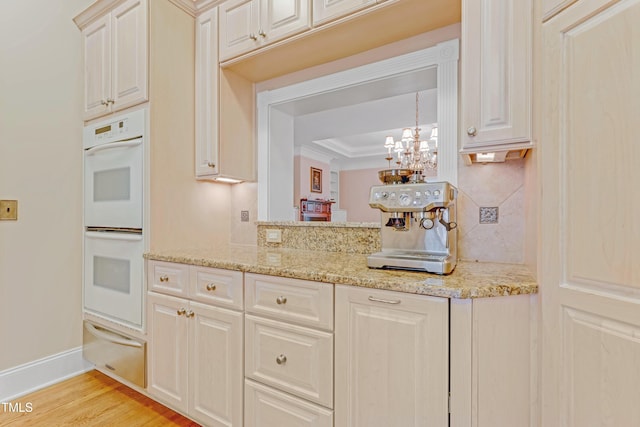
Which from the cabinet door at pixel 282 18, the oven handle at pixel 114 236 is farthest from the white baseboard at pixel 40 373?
the cabinet door at pixel 282 18

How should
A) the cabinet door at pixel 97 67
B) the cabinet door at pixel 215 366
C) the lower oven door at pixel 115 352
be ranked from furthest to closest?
the cabinet door at pixel 97 67
the lower oven door at pixel 115 352
the cabinet door at pixel 215 366

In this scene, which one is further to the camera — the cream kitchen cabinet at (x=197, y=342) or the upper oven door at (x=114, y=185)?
the upper oven door at (x=114, y=185)

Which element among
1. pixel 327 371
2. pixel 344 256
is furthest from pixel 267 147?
pixel 327 371

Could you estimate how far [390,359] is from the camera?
113 centimetres

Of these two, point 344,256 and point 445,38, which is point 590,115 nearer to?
point 445,38

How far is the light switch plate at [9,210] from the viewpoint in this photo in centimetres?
196

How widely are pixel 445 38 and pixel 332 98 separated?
0.75 meters

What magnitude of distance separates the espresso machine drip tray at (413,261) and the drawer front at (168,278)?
38.8 inches

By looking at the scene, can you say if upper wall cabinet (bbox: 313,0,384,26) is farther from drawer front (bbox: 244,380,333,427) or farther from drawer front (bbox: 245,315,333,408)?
drawer front (bbox: 244,380,333,427)

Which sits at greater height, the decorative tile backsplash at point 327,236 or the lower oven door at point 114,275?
the decorative tile backsplash at point 327,236

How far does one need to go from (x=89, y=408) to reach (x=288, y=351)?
145 centimetres

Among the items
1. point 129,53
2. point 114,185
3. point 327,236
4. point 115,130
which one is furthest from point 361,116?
point 114,185

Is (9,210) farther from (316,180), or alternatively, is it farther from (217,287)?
(316,180)

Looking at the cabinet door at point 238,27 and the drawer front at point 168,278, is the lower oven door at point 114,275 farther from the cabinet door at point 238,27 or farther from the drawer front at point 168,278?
the cabinet door at point 238,27
